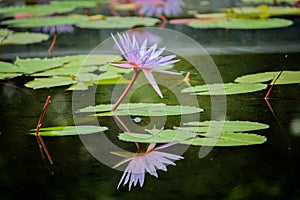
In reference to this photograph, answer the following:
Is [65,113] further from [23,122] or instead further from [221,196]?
[221,196]

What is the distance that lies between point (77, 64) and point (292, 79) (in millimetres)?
643

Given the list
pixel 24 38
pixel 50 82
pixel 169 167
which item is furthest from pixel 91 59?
pixel 169 167

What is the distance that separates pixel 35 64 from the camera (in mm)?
1908

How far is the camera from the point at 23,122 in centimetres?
139

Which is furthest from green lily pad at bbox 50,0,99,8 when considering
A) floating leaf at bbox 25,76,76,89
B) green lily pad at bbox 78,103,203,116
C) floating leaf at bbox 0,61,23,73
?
green lily pad at bbox 78,103,203,116

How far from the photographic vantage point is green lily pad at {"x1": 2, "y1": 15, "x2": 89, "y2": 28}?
2668 mm

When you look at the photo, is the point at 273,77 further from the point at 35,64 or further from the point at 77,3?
the point at 77,3

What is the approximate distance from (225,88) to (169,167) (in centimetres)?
51

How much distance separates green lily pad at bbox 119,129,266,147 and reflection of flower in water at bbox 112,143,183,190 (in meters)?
0.02

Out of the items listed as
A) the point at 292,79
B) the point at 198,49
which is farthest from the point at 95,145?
the point at 198,49

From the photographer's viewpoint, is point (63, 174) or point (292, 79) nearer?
point (63, 174)

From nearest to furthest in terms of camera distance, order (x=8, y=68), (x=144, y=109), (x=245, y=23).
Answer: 1. (x=144, y=109)
2. (x=8, y=68)
3. (x=245, y=23)

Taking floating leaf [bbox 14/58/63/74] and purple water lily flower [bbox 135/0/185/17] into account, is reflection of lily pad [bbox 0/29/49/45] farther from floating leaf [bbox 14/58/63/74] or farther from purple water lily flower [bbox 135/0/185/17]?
purple water lily flower [bbox 135/0/185/17]

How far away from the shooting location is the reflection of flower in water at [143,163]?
3.57 ft
